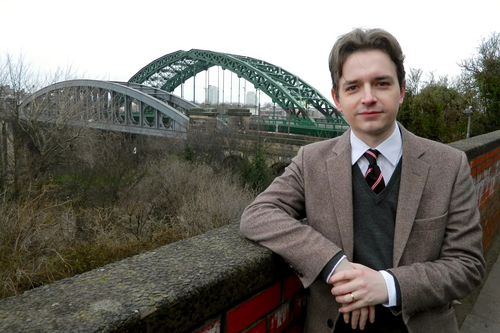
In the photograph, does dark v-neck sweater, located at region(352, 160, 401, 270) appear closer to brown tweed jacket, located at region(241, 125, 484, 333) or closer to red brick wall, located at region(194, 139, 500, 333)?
brown tweed jacket, located at region(241, 125, 484, 333)

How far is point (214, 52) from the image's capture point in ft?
154

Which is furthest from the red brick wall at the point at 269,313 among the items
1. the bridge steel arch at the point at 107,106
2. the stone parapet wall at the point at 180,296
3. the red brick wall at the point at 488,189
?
the bridge steel arch at the point at 107,106

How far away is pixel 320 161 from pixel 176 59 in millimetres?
53432

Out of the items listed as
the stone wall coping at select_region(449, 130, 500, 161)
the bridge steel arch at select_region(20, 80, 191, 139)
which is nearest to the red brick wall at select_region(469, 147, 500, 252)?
the stone wall coping at select_region(449, 130, 500, 161)

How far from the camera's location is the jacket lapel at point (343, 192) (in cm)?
130

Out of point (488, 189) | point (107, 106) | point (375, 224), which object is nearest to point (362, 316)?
point (375, 224)

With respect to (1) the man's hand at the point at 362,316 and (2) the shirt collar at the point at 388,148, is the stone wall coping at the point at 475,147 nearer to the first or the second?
(2) the shirt collar at the point at 388,148

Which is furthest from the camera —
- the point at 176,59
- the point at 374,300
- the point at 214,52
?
the point at 176,59

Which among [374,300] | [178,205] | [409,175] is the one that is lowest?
[178,205]

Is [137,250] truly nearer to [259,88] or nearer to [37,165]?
[37,165]

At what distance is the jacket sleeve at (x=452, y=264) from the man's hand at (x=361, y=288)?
6cm

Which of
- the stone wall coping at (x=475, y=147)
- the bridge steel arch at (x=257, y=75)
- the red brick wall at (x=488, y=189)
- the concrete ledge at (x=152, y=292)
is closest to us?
the concrete ledge at (x=152, y=292)

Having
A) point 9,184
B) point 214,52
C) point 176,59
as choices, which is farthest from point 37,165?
point 176,59

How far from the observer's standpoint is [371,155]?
4.50 ft
